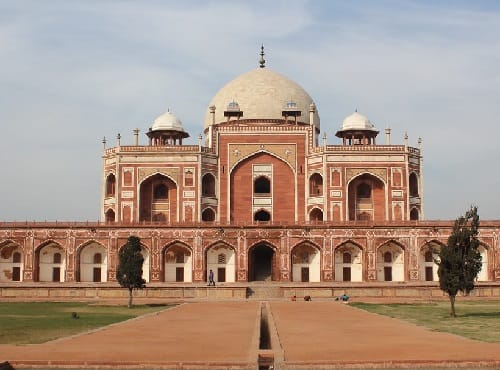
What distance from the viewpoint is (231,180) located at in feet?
145

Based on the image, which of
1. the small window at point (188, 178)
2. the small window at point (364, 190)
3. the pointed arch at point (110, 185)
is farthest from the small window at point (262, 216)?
the pointed arch at point (110, 185)

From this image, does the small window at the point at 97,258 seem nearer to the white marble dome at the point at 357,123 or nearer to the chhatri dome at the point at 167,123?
the chhatri dome at the point at 167,123

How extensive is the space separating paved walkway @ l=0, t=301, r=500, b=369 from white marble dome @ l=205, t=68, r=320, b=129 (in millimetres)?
31077

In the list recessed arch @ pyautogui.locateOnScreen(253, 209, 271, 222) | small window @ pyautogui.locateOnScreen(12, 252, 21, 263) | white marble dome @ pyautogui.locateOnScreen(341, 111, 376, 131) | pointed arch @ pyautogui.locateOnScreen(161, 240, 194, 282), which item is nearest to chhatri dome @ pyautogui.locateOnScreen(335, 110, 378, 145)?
white marble dome @ pyautogui.locateOnScreen(341, 111, 376, 131)

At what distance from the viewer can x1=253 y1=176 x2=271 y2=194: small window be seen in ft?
146

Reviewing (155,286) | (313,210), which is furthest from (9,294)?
(313,210)

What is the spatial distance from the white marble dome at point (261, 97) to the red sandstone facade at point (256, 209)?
10 centimetres

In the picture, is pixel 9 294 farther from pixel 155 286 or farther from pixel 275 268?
pixel 275 268

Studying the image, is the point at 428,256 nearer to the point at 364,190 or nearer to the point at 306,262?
the point at 306,262

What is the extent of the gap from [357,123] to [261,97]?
699cm

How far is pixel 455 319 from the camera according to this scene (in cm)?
1895

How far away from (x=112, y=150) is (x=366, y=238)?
17466 mm

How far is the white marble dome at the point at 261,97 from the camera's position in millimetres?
47625

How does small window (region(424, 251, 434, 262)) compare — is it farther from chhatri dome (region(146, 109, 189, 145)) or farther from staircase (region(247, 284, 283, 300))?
chhatri dome (region(146, 109, 189, 145))
